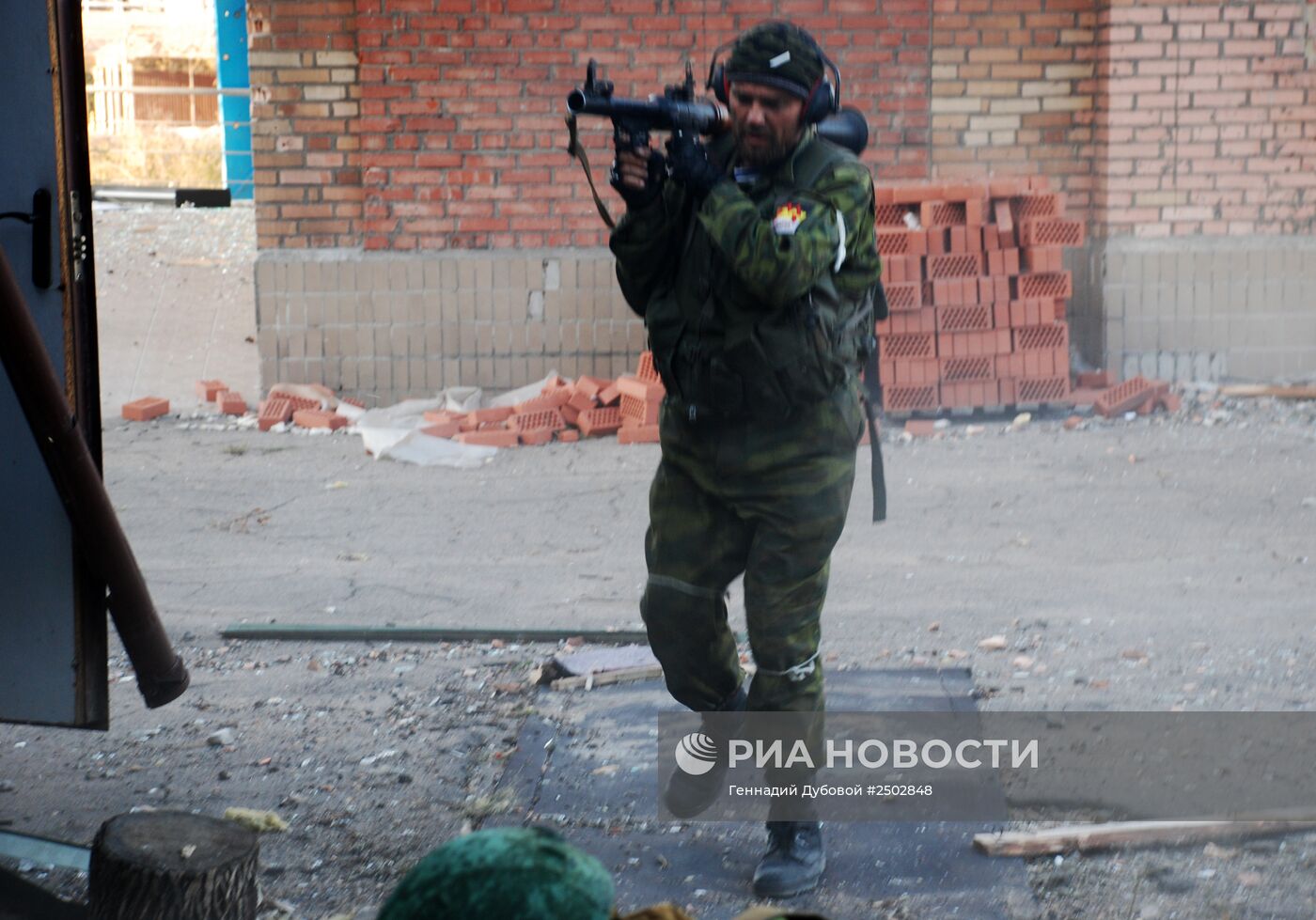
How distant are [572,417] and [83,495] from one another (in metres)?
5.49

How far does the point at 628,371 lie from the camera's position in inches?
361

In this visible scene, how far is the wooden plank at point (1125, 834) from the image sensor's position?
3.35 metres

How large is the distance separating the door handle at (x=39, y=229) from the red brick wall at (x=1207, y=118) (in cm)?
735

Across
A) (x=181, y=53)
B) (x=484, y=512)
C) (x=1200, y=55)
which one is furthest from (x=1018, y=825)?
(x=181, y=53)

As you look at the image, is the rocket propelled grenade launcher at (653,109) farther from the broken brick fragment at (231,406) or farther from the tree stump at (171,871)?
the broken brick fragment at (231,406)

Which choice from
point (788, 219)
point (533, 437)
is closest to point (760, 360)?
point (788, 219)

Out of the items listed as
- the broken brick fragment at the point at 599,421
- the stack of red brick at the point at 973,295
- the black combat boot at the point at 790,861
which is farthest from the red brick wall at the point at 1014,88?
the black combat boot at the point at 790,861

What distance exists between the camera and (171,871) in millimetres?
2848

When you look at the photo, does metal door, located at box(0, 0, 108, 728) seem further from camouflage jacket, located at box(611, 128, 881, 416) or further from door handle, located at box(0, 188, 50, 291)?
camouflage jacket, located at box(611, 128, 881, 416)

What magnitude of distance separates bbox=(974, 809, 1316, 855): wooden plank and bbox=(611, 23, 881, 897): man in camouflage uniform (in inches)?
17.3

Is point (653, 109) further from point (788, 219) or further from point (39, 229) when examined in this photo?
point (39, 229)

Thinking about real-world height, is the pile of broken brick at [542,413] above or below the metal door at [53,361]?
below

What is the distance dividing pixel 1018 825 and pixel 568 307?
19.9 ft

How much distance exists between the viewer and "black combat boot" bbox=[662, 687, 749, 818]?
11.3 ft
